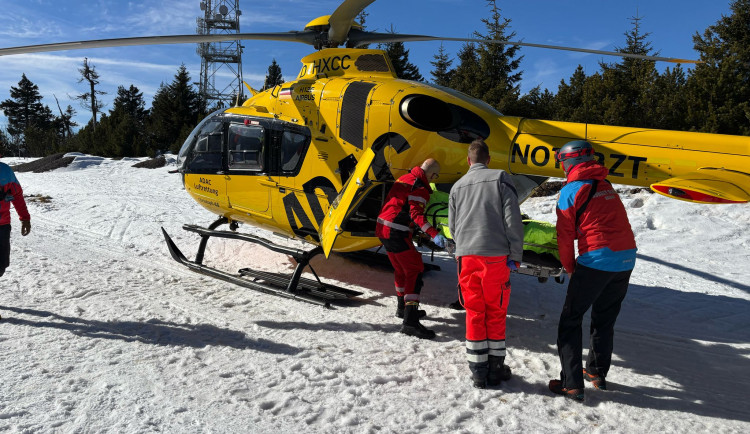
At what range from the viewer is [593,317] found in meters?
3.68

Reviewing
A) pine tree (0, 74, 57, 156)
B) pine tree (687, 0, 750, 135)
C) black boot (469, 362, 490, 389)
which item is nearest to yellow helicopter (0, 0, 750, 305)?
black boot (469, 362, 490, 389)

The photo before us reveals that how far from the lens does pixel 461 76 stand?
21.3 metres

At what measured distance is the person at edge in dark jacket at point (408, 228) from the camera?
4.58 meters

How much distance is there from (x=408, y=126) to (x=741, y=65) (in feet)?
46.3

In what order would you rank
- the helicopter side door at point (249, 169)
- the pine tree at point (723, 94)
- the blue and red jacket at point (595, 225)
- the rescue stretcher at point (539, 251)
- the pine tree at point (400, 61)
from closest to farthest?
the blue and red jacket at point (595, 225)
the rescue stretcher at point (539, 251)
the helicopter side door at point (249, 169)
the pine tree at point (723, 94)
the pine tree at point (400, 61)

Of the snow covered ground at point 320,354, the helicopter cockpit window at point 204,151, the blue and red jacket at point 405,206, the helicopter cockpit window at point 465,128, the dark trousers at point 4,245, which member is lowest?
the snow covered ground at point 320,354

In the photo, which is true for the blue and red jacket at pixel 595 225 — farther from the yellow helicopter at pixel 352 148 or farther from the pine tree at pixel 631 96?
the pine tree at pixel 631 96

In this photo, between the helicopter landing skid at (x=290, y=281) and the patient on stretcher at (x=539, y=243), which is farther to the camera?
the helicopter landing skid at (x=290, y=281)

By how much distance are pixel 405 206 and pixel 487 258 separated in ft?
4.24

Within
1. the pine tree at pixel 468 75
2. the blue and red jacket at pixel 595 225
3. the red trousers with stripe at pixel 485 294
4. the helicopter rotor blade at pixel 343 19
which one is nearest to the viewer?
the blue and red jacket at pixel 595 225

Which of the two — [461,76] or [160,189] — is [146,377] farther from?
[461,76]

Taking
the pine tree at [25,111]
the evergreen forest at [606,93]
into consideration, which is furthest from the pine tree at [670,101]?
the pine tree at [25,111]

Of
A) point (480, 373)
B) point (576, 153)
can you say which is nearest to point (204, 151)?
point (480, 373)

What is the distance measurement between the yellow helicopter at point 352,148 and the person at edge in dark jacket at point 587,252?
536 millimetres
